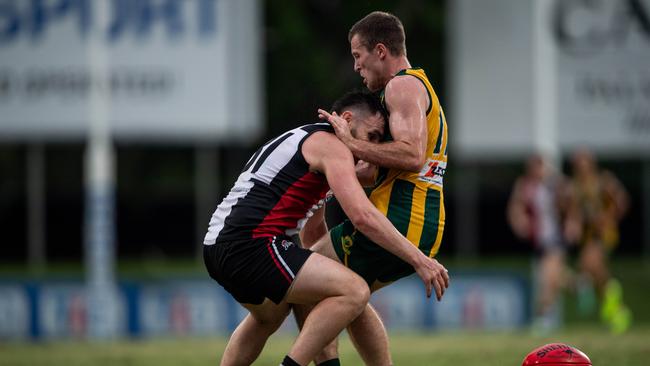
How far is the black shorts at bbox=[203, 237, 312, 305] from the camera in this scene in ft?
24.0

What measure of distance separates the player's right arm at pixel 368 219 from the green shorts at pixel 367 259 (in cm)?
36

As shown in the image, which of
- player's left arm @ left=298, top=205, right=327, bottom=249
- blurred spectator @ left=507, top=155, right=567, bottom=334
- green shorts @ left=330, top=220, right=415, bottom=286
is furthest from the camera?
blurred spectator @ left=507, top=155, right=567, bottom=334

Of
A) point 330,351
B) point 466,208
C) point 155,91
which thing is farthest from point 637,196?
point 330,351

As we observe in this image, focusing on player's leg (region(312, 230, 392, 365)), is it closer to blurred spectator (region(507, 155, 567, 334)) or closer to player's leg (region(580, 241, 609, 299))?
blurred spectator (region(507, 155, 567, 334))

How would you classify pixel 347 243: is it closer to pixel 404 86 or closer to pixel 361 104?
pixel 361 104

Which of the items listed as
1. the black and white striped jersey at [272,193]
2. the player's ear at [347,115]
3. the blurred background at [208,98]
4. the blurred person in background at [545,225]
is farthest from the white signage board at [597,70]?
the black and white striped jersey at [272,193]

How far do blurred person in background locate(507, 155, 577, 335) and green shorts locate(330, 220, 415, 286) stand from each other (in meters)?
9.68

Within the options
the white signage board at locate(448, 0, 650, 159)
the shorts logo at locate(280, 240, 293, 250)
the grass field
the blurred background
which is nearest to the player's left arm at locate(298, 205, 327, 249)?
the shorts logo at locate(280, 240, 293, 250)

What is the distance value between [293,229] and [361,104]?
2.74 feet

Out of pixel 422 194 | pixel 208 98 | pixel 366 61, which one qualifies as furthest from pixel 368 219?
pixel 208 98

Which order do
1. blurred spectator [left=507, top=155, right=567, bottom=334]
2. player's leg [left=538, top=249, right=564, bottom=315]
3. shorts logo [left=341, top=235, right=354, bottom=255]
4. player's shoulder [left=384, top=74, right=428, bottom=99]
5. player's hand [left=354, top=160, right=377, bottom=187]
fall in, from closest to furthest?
player's shoulder [left=384, top=74, right=428, bottom=99] < shorts logo [left=341, top=235, right=354, bottom=255] < player's hand [left=354, top=160, right=377, bottom=187] < player's leg [left=538, top=249, right=564, bottom=315] < blurred spectator [left=507, top=155, right=567, bottom=334]

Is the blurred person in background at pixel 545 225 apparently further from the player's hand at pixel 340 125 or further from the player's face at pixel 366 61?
the player's hand at pixel 340 125

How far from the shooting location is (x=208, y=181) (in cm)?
2833

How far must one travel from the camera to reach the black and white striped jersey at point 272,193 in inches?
292
